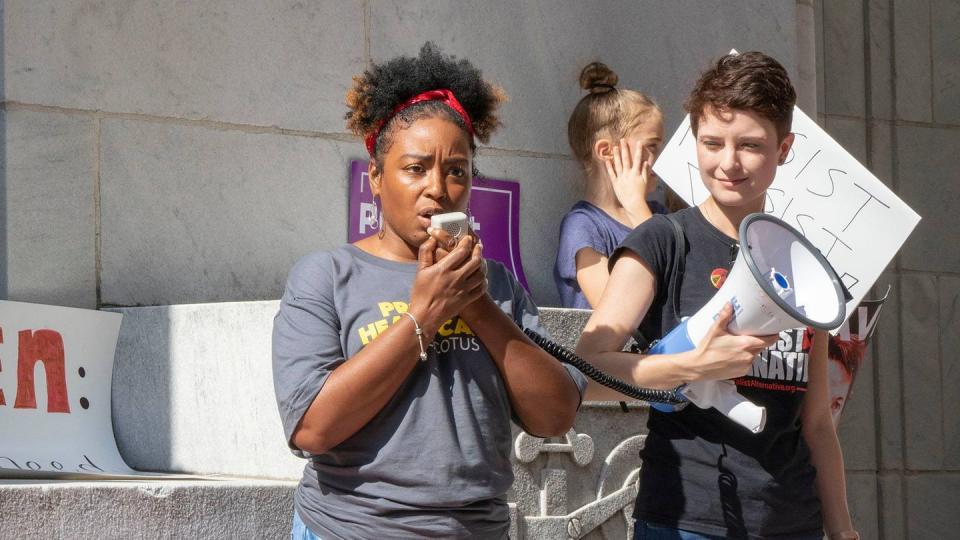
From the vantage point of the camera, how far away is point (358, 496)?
2.54 m

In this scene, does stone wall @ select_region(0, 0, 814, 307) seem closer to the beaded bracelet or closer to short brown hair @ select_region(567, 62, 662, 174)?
short brown hair @ select_region(567, 62, 662, 174)

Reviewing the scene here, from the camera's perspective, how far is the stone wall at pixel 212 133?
4.61 m

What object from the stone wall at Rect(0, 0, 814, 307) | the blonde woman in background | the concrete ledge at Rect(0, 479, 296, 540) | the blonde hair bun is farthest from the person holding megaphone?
the blonde hair bun

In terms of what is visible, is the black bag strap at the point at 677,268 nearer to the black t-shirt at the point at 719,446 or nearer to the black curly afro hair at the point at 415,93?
the black t-shirt at the point at 719,446

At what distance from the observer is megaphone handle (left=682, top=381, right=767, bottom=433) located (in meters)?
2.73

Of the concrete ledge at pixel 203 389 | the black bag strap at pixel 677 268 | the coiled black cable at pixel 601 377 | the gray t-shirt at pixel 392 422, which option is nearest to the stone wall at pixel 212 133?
the concrete ledge at pixel 203 389

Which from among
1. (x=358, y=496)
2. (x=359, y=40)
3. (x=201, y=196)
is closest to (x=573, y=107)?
(x=359, y=40)

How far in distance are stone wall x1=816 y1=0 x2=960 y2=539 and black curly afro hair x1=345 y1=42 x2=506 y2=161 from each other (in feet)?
15.5

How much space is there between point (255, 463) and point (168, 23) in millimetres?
1788

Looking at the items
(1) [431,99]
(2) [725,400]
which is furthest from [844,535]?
(1) [431,99]

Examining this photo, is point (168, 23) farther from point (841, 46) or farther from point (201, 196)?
point (841, 46)

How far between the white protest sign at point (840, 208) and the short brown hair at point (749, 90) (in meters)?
0.62

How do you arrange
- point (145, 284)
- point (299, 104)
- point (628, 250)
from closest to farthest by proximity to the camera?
1. point (628, 250)
2. point (145, 284)
3. point (299, 104)

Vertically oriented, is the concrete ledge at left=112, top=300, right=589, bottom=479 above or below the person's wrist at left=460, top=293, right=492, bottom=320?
below
